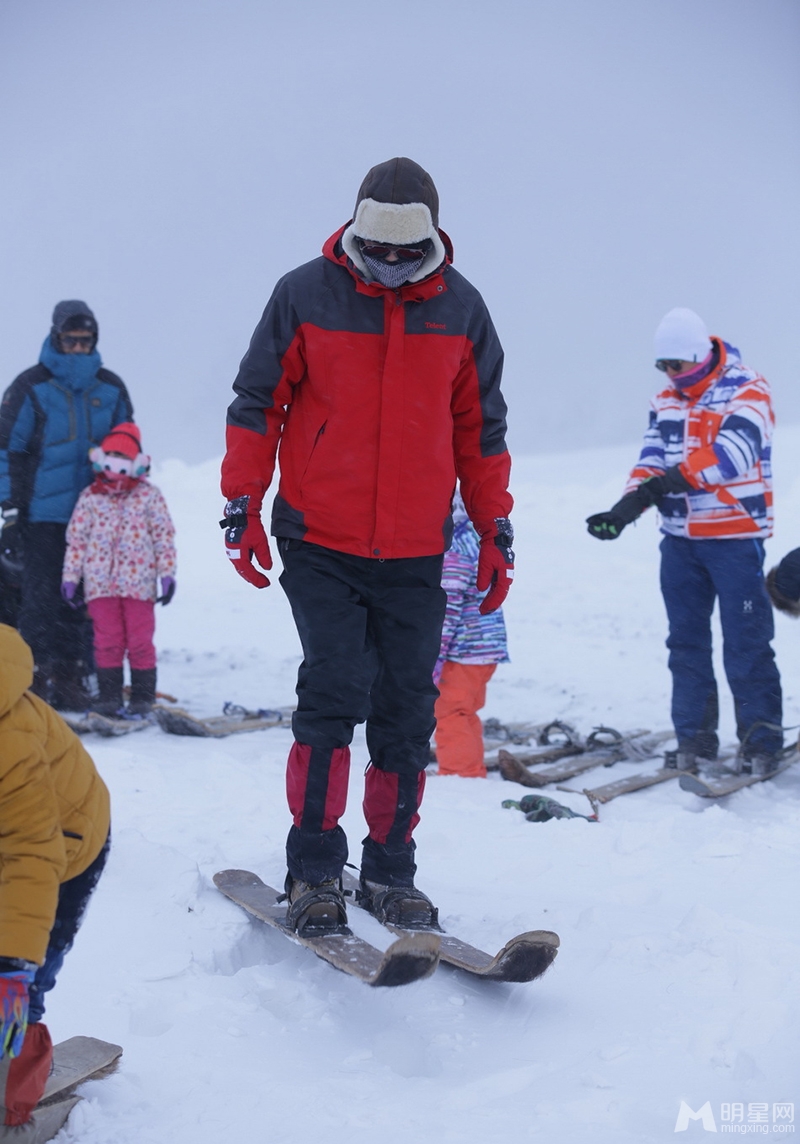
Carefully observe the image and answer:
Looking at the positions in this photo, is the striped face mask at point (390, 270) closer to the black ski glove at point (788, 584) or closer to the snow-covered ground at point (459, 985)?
the snow-covered ground at point (459, 985)

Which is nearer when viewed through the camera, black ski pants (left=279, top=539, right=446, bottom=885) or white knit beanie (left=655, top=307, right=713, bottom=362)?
black ski pants (left=279, top=539, right=446, bottom=885)

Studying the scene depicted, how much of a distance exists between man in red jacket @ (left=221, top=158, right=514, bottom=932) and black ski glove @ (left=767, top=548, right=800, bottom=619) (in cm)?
241

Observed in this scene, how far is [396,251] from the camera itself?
9.05 ft

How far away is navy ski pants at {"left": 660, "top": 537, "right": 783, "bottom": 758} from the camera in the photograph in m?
5.12

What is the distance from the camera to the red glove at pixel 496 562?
10.1 ft

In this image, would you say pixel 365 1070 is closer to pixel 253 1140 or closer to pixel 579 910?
pixel 253 1140

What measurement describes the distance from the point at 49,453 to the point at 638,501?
323 cm

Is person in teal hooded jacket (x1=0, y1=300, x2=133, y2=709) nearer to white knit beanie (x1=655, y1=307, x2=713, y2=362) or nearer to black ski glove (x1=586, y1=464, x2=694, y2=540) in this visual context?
black ski glove (x1=586, y1=464, x2=694, y2=540)

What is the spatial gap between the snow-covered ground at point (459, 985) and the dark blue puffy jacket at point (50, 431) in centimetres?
176

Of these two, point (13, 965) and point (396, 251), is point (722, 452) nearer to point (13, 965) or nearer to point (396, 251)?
point (396, 251)

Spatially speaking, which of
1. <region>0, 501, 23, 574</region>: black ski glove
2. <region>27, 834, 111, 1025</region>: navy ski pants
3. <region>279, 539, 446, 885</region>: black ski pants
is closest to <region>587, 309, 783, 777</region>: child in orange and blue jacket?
<region>279, 539, 446, 885</region>: black ski pants

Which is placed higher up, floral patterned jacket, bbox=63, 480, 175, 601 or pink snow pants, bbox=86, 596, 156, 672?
floral patterned jacket, bbox=63, 480, 175, 601

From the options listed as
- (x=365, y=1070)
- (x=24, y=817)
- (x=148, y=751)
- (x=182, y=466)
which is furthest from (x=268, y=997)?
(x=182, y=466)

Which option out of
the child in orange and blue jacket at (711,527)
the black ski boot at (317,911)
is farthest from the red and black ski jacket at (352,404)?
the child in orange and blue jacket at (711,527)
